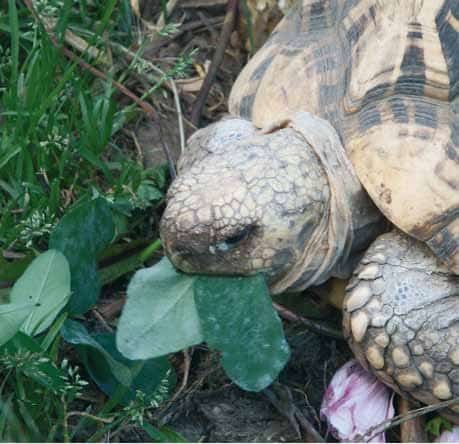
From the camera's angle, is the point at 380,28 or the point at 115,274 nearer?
the point at 380,28

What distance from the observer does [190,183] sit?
2541 mm

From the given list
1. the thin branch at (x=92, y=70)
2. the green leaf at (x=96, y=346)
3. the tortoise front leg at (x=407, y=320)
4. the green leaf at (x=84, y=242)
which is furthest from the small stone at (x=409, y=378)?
the thin branch at (x=92, y=70)

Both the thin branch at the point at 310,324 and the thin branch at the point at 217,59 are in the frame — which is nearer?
the thin branch at the point at 310,324

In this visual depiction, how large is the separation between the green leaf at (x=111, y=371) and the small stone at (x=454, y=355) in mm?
688

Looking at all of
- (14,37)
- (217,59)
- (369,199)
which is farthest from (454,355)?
(14,37)

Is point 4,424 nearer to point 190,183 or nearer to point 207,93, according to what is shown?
point 190,183

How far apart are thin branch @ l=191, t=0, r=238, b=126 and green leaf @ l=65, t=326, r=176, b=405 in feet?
3.67

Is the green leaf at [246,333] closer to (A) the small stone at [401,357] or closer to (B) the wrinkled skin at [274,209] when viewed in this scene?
(B) the wrinkled skin at [274,209]

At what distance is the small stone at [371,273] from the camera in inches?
103

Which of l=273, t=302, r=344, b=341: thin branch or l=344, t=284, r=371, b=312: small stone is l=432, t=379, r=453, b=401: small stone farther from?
l=273, t=302, r=344, b=341: thin branch

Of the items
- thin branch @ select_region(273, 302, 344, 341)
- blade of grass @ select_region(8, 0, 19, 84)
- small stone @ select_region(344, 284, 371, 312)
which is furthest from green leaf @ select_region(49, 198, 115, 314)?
blade of grass @ select_region(8, 0, 19, 84)

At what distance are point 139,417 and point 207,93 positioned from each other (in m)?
1.41

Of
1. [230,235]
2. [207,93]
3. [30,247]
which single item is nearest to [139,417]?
[230,235]

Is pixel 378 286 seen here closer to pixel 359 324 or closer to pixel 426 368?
pixel 359 324
